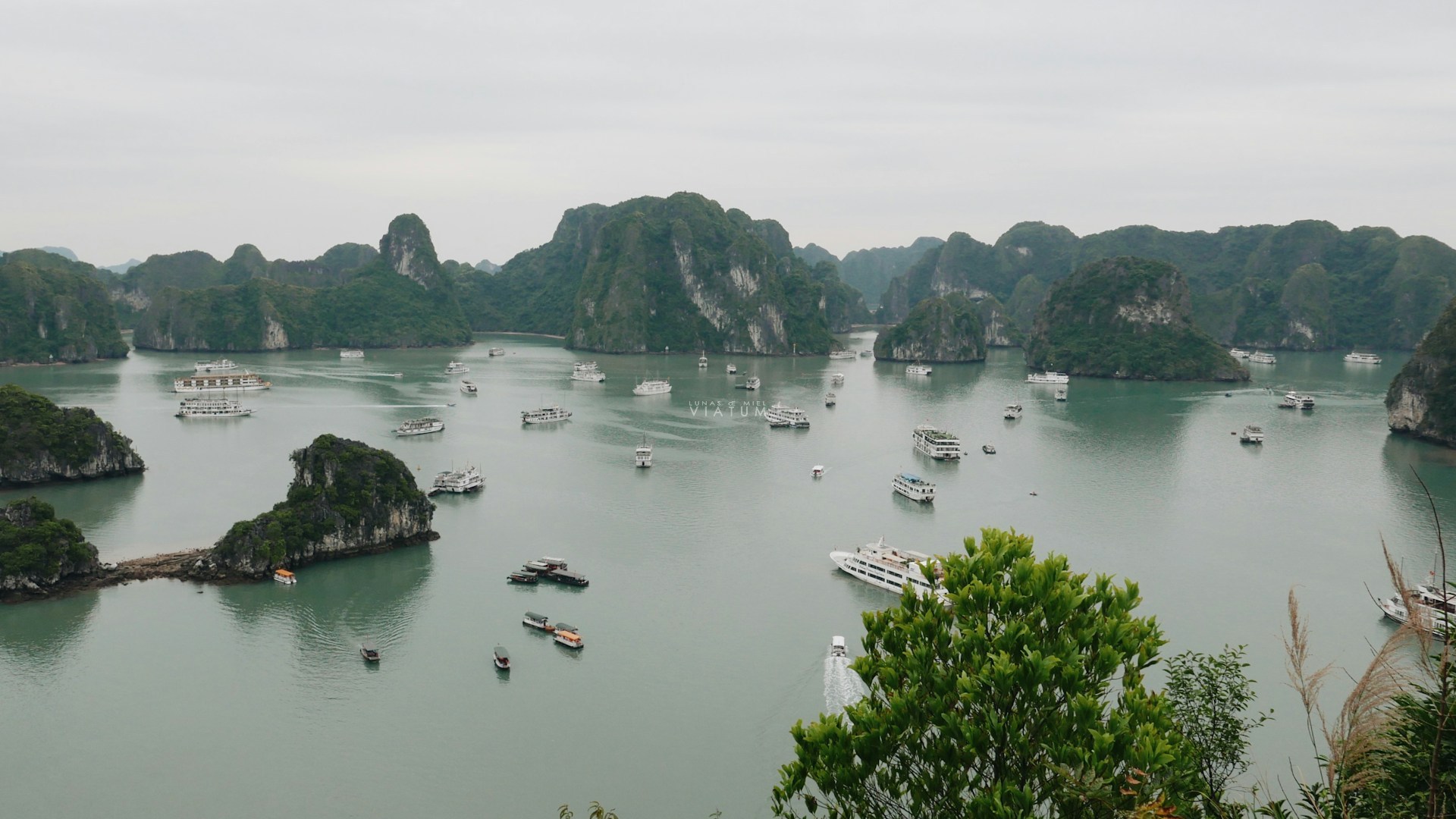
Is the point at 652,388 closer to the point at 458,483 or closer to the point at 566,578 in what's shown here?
the point at 458,483

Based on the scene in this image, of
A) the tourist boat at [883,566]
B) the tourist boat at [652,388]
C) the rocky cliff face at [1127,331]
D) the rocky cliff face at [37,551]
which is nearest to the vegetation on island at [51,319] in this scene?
the tourist boat at [652,388]

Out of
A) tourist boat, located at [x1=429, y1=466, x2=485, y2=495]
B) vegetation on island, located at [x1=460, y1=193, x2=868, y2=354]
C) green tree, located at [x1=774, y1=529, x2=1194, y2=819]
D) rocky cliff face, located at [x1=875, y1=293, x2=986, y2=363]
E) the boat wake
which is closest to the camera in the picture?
green tree, located at [x1=774, y1=529, x2=1194, y2=819]

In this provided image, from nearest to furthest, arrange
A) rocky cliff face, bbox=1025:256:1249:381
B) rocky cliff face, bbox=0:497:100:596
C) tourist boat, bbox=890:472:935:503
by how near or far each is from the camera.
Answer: rocky cliff face, bbox=0:497:100:596 < tourist boat, bbox=890:472:935:503 < rocky cliff face, bbox=1025:256:1249:381

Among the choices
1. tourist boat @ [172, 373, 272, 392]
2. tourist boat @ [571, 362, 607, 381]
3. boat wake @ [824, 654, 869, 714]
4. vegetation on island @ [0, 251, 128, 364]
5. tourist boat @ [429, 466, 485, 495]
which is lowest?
boat wake @ [824, 654, 869, 714]

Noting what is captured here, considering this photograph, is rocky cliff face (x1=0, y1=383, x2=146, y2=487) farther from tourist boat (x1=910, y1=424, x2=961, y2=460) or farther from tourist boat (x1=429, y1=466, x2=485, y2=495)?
tourist boat (x1=910, y1=424, x2=961, y2=460)

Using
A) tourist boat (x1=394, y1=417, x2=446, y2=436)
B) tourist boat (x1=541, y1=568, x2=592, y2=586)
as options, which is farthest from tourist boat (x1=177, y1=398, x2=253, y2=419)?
tourist boat (x1=541, y1=568, x2=592, y2=586)

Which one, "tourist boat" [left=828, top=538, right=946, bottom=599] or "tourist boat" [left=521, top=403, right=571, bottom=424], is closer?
"tourist boat" [left=828, top=538, right=946, bottom=599]

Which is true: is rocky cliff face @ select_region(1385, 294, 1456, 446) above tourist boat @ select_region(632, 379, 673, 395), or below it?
above

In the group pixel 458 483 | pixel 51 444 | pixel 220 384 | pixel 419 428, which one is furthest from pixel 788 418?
pixel 220 384

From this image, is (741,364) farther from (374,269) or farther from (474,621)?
(474,621)
